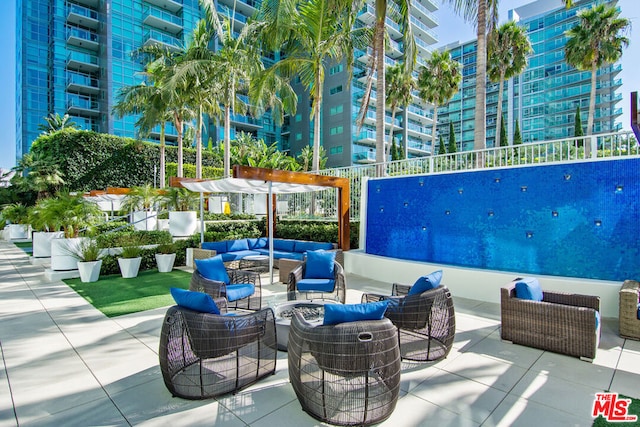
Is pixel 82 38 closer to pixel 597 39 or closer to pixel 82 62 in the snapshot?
pixel 82 62

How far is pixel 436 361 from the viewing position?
12.6 ft

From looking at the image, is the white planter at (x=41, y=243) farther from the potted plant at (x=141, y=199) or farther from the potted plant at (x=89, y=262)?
the potted plant at (x=89, y=262)

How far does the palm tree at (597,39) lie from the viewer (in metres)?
18.3

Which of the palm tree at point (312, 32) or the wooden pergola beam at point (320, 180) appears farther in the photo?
the palm tree at point (312, 32)

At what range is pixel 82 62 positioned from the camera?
34750mm

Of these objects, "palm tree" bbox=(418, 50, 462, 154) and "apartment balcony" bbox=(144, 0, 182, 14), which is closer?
"palm tree" bbox=(418, 50, 462, 154)

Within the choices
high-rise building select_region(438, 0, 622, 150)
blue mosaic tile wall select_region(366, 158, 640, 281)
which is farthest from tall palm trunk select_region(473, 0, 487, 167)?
high-rise building select_region(438, 0, 622, 150)

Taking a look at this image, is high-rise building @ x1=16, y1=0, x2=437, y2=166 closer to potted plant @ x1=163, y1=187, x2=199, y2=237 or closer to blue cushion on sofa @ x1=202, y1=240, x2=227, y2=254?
potted plant @ x1=163, y1=187, x2=199, y2=237

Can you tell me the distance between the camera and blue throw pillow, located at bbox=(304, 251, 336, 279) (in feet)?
20.8

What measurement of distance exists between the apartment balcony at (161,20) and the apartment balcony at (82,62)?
7.00m

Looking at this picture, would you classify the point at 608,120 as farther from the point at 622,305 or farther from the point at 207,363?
the point at 207,363

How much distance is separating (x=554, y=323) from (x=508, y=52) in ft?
69.7

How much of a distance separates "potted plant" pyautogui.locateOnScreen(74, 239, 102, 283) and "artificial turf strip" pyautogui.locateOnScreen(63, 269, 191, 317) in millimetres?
169

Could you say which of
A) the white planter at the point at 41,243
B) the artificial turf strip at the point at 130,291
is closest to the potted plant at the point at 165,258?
the artificial turf strip at the point at 130,291
